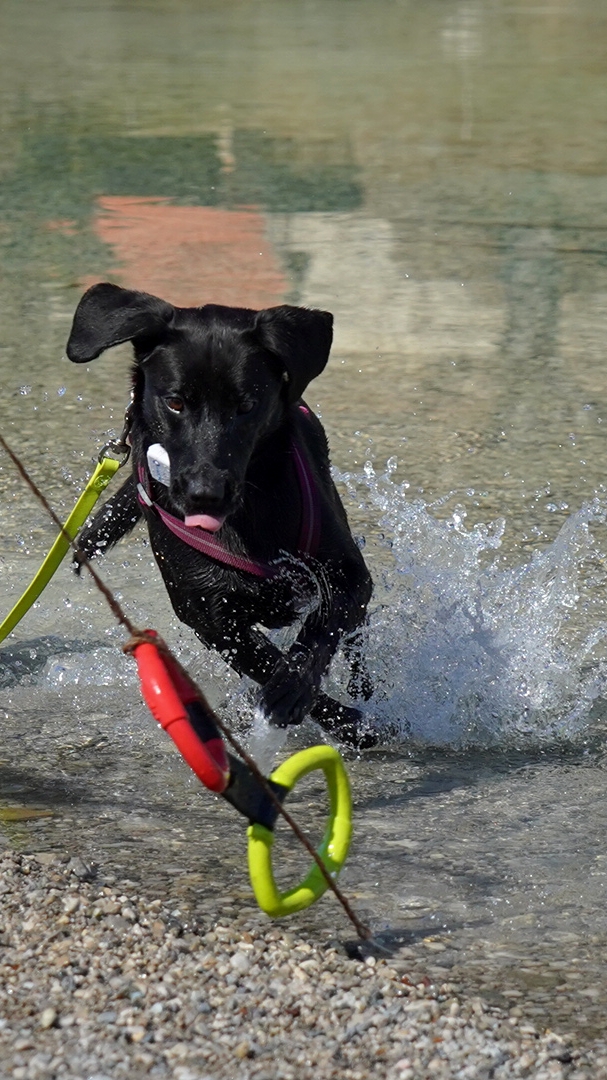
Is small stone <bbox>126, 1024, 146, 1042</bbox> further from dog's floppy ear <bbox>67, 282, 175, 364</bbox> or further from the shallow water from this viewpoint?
dog's floppy ear <bbox>67, 282, 175, 364</bbox>

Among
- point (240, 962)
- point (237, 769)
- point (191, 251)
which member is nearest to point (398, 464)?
point (237, 769)

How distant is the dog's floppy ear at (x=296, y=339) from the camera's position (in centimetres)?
400

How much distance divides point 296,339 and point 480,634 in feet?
3.82

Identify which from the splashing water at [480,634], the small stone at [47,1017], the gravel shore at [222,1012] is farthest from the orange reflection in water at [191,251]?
the small stone at [47,1017]

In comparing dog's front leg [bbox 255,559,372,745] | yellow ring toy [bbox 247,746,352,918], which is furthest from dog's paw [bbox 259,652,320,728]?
yellow ring toy [bbox 247,746,352,918]

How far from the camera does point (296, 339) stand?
13.3ft

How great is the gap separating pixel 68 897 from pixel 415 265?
22.2 ft

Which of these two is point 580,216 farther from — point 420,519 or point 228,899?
point 228,899

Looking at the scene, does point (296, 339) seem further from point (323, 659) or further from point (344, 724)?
point (344, 724)

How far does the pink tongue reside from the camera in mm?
3795

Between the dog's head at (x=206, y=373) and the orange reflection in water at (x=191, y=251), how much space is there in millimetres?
4231

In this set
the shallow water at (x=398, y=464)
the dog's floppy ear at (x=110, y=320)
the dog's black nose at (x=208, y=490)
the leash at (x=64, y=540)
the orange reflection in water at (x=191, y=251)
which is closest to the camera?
the shallow water at (x=398, y=464)

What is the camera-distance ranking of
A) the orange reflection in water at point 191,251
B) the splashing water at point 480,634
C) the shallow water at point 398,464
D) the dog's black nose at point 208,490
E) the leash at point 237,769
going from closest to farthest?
the leash at point 237,769 → the shallow water at point 398,464 → the dog's black nose at point 208,490 → the splashing water at point 480,634 → the orange reflection in water at point 191,251

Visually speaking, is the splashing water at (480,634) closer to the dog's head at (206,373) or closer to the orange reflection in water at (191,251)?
the dog's head at (206,373)
